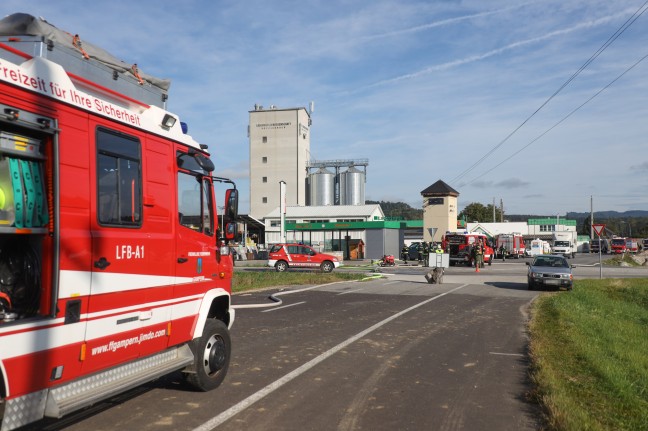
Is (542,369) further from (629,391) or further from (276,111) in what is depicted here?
(276,111)

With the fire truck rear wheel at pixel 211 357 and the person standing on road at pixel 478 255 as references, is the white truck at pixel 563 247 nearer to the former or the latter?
the person standing on road at pixel 478 255

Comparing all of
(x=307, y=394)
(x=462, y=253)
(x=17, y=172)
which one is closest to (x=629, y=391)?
(x=307, y=394)

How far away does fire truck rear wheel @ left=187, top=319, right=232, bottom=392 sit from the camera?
21.5 ft

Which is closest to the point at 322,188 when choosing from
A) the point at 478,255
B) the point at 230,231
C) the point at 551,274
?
the point at 478,255

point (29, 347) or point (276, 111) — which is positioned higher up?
point (276, 111)

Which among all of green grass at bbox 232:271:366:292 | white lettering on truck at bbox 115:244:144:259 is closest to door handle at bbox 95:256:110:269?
white lettering on truck at bbox 115:244:144:259

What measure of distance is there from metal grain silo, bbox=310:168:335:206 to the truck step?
7866 centimetres

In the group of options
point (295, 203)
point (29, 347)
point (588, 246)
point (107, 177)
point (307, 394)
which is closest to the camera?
point (29, 347)

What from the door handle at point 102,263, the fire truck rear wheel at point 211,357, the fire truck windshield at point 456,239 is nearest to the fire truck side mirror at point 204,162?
the fire truck rear wheel at point 211,357

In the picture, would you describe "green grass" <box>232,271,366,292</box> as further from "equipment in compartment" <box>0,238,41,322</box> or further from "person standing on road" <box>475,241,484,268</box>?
"equipment in compartment" <box>0,238,41,322</box>

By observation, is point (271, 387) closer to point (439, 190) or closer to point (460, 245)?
point (460, 245)

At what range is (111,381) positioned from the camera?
5.18m

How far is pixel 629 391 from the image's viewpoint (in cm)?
677

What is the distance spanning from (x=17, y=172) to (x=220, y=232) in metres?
3.21
